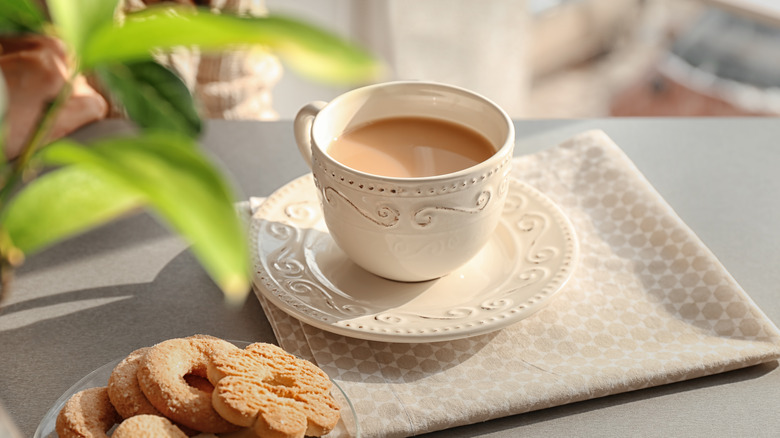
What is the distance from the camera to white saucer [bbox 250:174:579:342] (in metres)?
0.63

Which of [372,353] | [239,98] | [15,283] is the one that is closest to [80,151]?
[372,353]

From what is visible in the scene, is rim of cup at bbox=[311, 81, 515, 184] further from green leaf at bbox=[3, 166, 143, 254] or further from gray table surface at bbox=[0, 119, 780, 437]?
green leaf at bbox=[3, 166, 143, 254]

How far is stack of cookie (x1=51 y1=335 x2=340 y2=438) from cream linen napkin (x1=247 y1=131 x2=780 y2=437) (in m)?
0.06

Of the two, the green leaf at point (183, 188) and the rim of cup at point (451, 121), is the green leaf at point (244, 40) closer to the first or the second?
the green leaf at point (183, 188)

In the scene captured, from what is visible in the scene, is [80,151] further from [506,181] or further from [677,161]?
[677,161]

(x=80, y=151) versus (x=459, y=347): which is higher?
(x=80, y=151)

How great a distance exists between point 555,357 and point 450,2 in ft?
5.60

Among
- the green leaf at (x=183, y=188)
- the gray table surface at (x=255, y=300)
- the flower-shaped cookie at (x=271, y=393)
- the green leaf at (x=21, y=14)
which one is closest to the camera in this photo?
the green leaf at (x=183, y=188)

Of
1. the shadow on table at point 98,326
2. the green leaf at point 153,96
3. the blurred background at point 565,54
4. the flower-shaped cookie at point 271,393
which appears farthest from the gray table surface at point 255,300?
the blurred background at point 565,54

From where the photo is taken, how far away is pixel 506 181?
67 centimetres

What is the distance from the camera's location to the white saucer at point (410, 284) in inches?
24.8

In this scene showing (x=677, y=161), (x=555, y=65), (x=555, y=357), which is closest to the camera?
(x=555, y=357)

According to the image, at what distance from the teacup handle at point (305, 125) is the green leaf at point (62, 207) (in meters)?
0.46

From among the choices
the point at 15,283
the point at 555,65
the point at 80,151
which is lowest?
the point at 555,65
